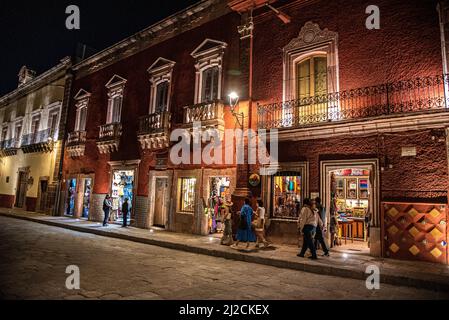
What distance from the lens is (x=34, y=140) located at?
77.7 feet

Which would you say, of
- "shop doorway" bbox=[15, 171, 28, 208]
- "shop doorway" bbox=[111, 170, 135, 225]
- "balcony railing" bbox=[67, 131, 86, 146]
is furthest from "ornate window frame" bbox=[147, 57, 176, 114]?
"shop doorway" bbox=[15, 171, 28, 208]

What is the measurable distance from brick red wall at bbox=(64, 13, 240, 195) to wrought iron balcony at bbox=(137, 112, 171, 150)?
500 mm

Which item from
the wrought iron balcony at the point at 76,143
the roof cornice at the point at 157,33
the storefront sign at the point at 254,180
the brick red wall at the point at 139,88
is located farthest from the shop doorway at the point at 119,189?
the storefront sign at the point at 254,180

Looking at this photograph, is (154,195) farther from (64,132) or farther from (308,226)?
(64,132)

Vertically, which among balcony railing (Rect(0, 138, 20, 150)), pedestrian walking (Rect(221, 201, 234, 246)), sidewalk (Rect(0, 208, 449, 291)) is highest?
balcony railing (Rect(0, 138, 20, 150))

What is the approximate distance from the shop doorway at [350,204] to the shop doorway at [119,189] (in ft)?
34.8

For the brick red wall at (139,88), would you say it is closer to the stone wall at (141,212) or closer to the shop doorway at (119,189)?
the stone wall at (141,212)

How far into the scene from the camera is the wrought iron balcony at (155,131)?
14.5m

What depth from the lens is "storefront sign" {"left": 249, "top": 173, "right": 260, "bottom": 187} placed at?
11469 mm

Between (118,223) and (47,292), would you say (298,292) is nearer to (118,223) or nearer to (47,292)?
(47,292)

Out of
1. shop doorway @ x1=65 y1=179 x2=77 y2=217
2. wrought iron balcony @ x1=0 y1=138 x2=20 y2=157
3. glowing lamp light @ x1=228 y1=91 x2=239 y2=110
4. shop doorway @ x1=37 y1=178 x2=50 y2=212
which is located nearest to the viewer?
glowing lamp light @ x1=228 y1=91 x2=239 y2=110

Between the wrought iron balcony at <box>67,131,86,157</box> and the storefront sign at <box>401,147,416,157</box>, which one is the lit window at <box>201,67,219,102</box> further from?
the wrought iron balcony at <box>67,131,86,157</box>

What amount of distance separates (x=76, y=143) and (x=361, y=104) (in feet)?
55.2

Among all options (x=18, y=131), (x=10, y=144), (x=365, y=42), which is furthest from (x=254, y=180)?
(x=10, y=144)
